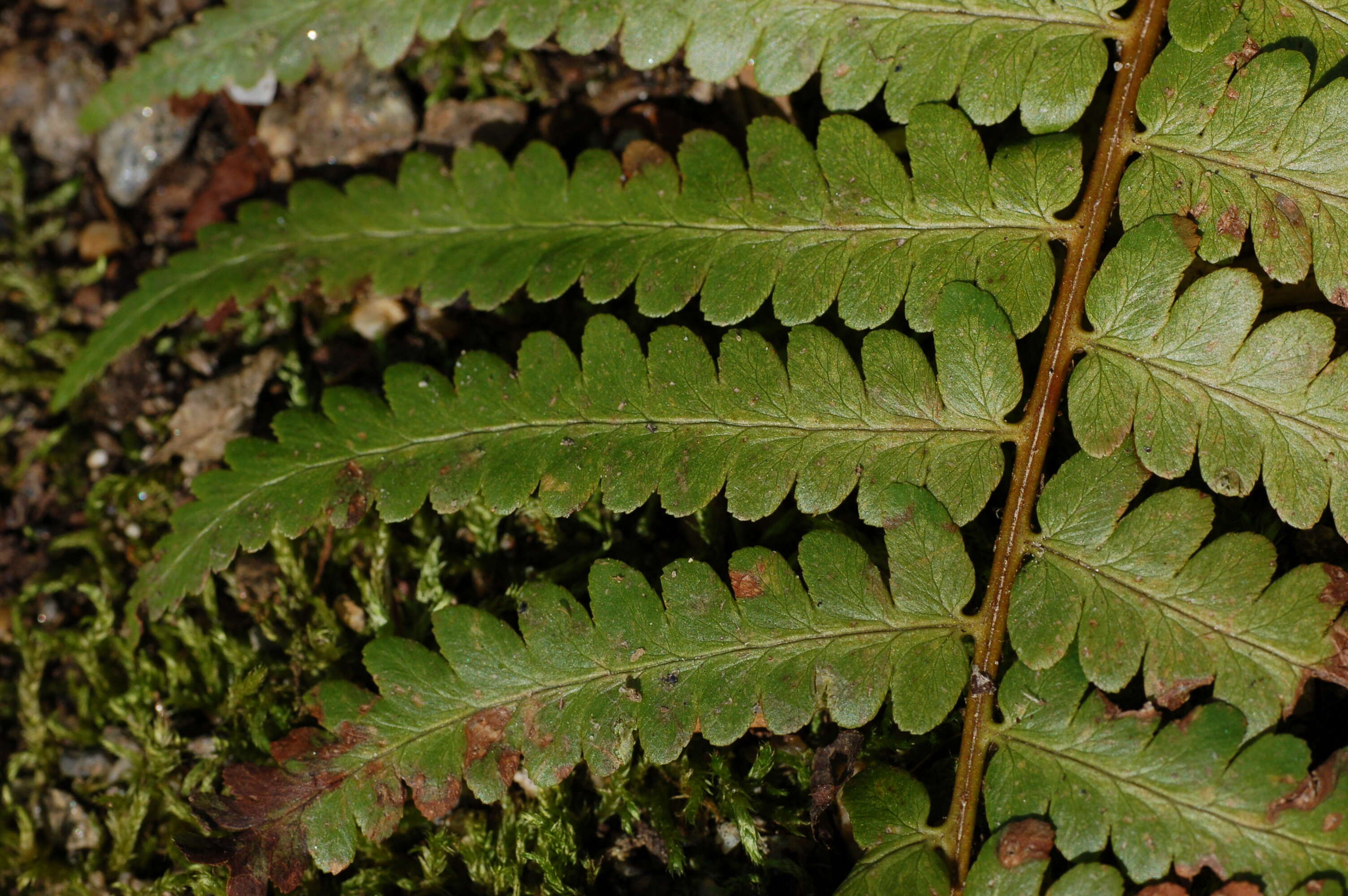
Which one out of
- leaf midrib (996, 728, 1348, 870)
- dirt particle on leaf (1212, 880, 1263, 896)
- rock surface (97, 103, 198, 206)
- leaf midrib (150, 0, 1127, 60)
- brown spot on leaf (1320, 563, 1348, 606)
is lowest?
dirt particle on leaf (1212, 880, 1263, 896)

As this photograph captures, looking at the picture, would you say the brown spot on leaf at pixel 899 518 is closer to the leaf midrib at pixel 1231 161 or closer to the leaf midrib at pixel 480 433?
the leaf midrib at pixel 480 433

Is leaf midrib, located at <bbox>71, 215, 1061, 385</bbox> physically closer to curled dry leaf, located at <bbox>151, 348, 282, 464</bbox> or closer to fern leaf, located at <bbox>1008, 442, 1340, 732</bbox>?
curled dry leaf, located at <bbox>151, 348, 282, 464</bbox>

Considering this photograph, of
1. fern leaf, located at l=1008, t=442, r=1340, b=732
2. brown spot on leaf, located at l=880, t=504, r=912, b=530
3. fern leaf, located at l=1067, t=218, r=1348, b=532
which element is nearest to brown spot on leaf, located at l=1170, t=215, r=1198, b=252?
fern leaf, located at l=1067, t=218, r=1348, b=532

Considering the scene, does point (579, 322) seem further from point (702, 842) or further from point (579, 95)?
point (702, 842)

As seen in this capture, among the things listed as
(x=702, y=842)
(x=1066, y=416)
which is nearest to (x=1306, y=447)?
(x=1066, y=416)

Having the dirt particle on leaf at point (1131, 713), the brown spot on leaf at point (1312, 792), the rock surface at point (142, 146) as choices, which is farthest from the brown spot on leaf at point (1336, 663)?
the rock surface at point (142, 146)

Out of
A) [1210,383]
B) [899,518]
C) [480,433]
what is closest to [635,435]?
[480,433]

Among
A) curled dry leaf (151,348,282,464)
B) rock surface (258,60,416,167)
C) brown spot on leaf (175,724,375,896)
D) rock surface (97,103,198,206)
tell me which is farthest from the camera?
rock surface (97,103,198,206)

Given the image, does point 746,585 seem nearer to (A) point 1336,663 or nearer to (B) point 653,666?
(B) point 653,666
